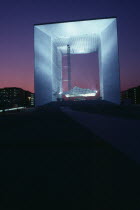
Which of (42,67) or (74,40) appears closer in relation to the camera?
(42,67)

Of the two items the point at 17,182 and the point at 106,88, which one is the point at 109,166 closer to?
the point at 17,182

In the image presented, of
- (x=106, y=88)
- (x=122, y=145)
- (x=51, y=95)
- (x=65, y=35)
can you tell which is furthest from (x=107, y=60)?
(x=122, y=145)

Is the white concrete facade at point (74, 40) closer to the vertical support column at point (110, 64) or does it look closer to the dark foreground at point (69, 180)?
the vertical support column at point (110, 64)

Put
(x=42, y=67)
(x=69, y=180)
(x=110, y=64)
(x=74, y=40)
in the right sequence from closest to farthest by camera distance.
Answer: (x=69, y=180) → (x=110, y=64) → (x=42, y=67) → (x=74, y=40)

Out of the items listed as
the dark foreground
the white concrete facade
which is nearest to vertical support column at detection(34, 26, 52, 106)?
the white concrete facade

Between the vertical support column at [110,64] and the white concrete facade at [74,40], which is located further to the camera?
the white concrete facade at [74,40]

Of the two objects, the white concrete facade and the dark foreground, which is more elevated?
the white concrete facade

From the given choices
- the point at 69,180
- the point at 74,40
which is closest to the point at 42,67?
the point at 74,40

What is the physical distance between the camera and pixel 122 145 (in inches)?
125

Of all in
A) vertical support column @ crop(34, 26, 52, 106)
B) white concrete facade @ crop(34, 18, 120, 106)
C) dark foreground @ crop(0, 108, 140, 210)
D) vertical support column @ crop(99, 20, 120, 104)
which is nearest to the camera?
dark foreground @ crop(0, 108, 140, 210)

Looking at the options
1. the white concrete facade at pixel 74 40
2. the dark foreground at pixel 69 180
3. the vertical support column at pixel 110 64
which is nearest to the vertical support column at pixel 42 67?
the white concrete facade at pixel 74 40

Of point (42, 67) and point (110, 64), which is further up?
point (110, 64)

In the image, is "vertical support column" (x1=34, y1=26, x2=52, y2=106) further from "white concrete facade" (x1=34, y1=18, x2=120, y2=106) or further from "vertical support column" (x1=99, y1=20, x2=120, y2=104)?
"vertical support column" (x1=99, y1=20, x2=120, y2=104)

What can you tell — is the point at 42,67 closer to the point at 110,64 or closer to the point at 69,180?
the point at 110,64
